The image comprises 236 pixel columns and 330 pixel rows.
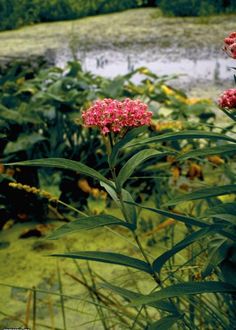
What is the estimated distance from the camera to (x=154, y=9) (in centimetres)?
862

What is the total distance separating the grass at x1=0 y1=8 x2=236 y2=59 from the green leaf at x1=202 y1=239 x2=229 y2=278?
14.2 ft

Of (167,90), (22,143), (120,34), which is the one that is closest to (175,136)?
(22,143)

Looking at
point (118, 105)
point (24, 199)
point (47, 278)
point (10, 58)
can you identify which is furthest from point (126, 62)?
point (118, 105)

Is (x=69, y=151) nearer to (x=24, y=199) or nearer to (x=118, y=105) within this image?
(x=24, y=199)

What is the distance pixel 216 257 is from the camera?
41.8 inches

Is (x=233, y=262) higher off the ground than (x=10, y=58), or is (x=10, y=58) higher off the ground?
(x=233, y=262)

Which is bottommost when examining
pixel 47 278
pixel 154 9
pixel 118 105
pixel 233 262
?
pixel 154 9

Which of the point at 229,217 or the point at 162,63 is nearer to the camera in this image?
the point at 229,217

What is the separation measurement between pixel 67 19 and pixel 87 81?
197 inches

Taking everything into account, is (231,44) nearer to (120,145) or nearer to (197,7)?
(120,145)

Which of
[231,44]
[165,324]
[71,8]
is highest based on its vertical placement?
[231,44]

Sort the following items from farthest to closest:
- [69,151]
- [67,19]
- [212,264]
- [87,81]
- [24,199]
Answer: [67,19] → [87,81] → [69,151] → [24,199] → [212,264]

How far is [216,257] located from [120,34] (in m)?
5.72

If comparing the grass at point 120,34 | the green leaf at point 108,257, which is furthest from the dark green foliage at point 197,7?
the green leaf at point 108,257
